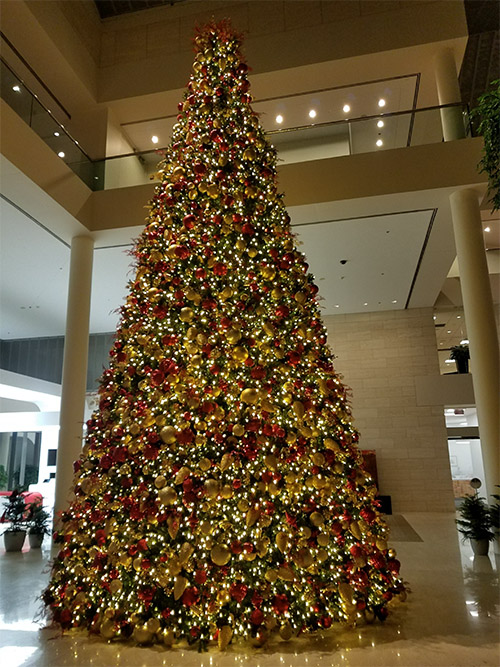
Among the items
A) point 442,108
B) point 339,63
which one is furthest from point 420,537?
point 339,63

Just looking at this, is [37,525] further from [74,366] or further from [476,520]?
[476,520]

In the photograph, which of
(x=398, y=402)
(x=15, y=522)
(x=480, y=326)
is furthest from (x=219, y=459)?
(x=398, y=402)

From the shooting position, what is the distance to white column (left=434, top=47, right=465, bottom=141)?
21.8ft

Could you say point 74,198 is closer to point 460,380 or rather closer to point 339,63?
point 339,63

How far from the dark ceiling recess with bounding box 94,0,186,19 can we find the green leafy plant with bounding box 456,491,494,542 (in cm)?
1051

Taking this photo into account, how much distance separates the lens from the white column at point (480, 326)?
5668 mm

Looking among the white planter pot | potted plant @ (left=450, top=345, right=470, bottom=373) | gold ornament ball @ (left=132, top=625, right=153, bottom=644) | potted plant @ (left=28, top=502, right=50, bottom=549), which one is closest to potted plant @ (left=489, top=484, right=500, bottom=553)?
the white planter pot

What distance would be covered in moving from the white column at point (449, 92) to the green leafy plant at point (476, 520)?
5.13 meters

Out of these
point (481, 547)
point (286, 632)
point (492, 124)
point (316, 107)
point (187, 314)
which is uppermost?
point (316, 107)

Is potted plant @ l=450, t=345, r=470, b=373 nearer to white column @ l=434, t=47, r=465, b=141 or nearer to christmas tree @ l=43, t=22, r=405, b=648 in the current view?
white column @ l=434, t=47, r=465, b=141

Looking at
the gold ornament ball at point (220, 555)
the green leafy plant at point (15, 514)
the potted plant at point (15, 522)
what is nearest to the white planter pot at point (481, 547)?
the gold ornament ball at point (220, 555)

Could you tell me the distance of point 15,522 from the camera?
6.07 meters

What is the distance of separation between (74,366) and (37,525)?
229 centimetres

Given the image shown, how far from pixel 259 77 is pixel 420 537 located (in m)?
8.52
